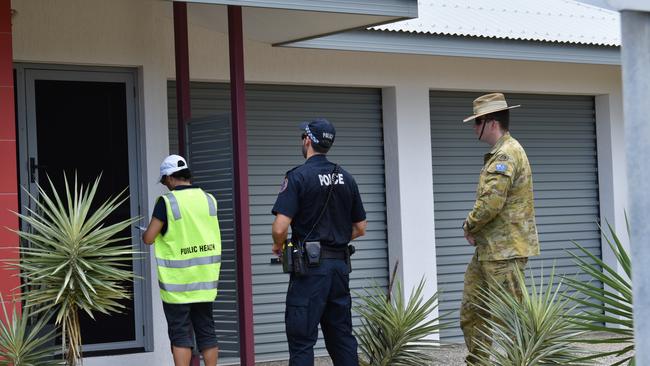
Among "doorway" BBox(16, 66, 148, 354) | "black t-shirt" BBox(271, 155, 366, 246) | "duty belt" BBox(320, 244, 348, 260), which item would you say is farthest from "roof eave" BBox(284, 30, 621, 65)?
"duty belt" BBox(320, 244, 348, 260)

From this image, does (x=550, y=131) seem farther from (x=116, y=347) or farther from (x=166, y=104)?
(x=116, y=347)

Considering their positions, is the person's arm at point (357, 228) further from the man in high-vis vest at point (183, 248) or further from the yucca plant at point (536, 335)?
Result: the yucca plant at point (536, 335)

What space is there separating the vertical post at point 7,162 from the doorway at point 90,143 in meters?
1.49

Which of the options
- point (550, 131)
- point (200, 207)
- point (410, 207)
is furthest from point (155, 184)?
point (550, 131)

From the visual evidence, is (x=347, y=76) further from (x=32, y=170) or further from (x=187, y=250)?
(x=187, y=250)

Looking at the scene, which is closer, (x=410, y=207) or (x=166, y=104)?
(x=166, y=104)

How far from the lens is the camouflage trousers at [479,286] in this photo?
7758mm

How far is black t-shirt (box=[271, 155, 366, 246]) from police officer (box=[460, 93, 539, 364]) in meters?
1.04

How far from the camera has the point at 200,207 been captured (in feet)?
25.3

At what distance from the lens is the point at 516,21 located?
469 inches

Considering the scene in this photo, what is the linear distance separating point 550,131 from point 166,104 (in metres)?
4.80

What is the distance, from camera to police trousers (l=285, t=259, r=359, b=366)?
7086 mm

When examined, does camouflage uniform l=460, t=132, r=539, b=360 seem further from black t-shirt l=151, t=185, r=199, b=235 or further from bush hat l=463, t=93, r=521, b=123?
black t-shirt l=151, t=185, r=199, b=235

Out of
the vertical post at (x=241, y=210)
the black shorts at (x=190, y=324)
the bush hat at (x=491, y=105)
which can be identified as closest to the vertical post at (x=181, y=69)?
the vertical post at (x=241, y=210)
